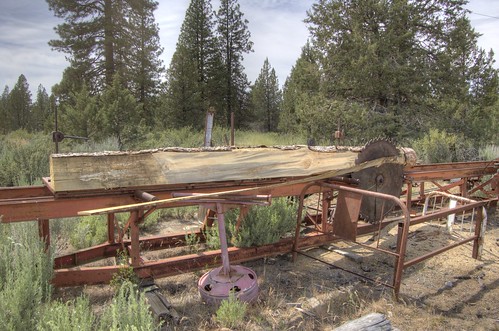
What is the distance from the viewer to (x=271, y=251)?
4715 millimetres

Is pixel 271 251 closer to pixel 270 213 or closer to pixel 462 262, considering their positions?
pixel 270 213

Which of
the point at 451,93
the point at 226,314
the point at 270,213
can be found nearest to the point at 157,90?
the point at 451,93

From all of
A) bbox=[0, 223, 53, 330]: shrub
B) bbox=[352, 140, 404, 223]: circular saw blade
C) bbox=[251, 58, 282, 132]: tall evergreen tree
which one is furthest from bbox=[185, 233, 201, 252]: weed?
bbox=[251, 58, 282, 132]: tall evergreen tree

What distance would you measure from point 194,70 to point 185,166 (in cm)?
2283

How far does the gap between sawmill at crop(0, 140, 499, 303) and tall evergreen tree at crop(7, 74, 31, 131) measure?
175ft

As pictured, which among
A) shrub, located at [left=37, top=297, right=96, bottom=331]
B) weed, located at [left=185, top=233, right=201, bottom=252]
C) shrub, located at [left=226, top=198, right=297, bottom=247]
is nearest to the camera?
shrub, located at [left=37, top=297, right=96, bottom=331]

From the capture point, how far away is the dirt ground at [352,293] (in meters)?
3.48

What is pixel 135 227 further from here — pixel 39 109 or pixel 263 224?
pixel 39 109

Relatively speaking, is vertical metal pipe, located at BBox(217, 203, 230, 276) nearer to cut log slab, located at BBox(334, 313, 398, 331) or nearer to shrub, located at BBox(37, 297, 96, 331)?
cut log slab, located at BBox(334, 313, 398, 331)

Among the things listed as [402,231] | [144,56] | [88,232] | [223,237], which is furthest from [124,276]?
[144,56]

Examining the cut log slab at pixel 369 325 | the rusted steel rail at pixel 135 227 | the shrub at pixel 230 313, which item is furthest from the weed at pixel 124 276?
the cut log slab at pixel 369 325

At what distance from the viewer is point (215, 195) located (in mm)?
3404

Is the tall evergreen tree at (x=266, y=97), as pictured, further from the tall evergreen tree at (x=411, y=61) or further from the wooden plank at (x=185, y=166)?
the wooden plank at (x=185, y=166)

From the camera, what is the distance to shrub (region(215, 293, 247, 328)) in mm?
3113
